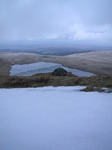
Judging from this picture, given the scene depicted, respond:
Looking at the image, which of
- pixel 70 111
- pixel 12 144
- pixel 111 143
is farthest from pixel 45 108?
pixel 111 143

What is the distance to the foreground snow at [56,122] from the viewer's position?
3.03 m

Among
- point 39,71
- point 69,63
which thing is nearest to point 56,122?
point 39,71

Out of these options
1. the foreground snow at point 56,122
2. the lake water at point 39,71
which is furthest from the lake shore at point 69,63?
the foreground snow at point 56,122

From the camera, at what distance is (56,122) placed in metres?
3.87

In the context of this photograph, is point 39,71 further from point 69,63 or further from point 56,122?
point 56,122

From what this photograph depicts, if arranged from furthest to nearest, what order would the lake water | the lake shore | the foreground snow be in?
the lake shore, the lake water, the foreground snow

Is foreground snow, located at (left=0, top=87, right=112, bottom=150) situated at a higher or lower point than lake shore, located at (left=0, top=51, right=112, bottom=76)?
lower

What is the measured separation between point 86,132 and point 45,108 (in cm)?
180

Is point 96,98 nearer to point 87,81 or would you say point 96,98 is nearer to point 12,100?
point 87,81

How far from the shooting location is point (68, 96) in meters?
6.00

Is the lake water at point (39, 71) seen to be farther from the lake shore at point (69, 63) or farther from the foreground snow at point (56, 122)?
the foreground snow at point (56, 122)

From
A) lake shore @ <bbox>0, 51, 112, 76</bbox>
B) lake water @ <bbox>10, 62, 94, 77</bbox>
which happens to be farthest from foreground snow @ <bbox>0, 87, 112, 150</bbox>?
lake shore @ <bbox>0, 51, 112, 76</bbox>

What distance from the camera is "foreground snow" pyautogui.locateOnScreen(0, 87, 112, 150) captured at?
303 cm

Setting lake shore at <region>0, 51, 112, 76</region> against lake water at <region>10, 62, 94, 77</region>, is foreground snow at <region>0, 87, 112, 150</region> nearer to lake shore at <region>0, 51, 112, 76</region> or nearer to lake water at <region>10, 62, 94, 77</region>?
lake water at <region>10, 62, 94, 77</region>
